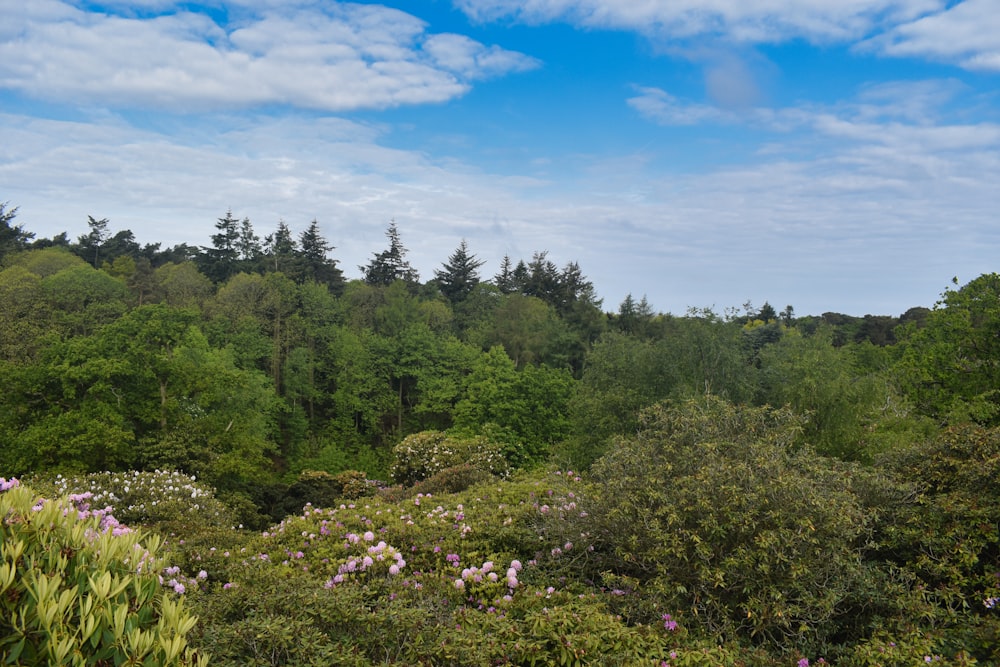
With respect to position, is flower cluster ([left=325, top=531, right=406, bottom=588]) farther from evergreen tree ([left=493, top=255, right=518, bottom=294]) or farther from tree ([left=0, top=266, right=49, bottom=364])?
evergreen tree ([left=493, top=255, right=518, bottom=294])

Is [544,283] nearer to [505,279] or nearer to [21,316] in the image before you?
[505,279]

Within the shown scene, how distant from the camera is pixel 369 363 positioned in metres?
37.3

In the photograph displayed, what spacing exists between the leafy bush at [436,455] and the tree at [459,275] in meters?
34.6

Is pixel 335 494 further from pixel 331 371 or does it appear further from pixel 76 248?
pixel 76 248

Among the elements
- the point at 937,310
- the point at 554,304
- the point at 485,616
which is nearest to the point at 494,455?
the point at 485,616

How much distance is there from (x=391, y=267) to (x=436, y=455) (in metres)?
36.6

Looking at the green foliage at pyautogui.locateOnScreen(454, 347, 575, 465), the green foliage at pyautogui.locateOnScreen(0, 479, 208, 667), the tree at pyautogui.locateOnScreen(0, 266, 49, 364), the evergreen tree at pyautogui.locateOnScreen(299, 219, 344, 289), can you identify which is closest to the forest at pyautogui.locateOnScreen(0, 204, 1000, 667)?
the green foliage at pyautogui.locateOnScreen(0, 479, 208, 667)

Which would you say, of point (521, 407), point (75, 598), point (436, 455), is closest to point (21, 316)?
point (436, 455)

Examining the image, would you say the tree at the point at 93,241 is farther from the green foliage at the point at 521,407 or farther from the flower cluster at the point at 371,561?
the flower cluster at the point at 371,561

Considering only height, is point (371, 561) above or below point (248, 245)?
below

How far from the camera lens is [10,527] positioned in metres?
2.47

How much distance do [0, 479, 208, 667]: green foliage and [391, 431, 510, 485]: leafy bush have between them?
13.7m

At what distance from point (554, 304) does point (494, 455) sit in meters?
34.2

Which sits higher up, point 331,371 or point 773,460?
point 773,460
